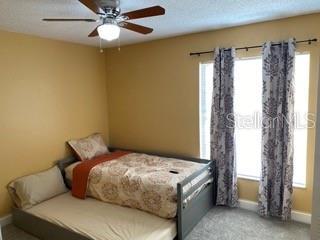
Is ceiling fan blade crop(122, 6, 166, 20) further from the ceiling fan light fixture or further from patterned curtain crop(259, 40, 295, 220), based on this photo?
patterned curtain crop(259, 40, 295, 220)

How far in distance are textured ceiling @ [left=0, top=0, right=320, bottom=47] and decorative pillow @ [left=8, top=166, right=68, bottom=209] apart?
184 cm

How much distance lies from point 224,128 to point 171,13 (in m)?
1.58

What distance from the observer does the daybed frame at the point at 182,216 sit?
8.39 feet

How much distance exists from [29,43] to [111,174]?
201cm

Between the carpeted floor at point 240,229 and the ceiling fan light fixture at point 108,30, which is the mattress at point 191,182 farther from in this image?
the ceiling fan light fixture at point 108,30

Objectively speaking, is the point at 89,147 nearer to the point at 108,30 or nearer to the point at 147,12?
the point at 108,30

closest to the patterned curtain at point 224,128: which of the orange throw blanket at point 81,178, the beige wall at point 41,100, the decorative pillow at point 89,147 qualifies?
the orange throw blanket at point 81,178

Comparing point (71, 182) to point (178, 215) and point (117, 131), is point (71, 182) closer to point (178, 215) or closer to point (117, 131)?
point (117, 131)

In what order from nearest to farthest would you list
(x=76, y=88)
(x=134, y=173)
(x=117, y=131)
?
(x=134, y=173) < (x=76, y=88) < (x=117, y=131)

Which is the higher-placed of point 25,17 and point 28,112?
point 25,17

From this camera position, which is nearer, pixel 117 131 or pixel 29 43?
pixel 29 43

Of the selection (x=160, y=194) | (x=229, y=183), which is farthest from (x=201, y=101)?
(x=160, y=194)

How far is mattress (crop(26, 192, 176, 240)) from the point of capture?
94.3 inches

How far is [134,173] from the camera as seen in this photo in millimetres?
2990
